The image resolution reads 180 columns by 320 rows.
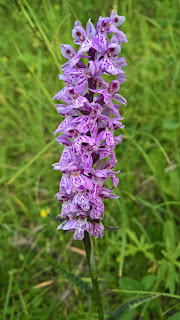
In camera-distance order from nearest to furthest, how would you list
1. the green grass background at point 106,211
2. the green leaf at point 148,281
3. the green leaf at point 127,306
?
the green leaf at point 127,306, the green leaf at point 148,281, the green grass background at point 106,211

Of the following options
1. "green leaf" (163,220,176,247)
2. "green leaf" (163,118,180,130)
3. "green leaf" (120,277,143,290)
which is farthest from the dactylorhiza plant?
"green leaf" (163,118,180,130)

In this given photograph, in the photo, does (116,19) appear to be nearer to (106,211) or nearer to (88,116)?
(88,116)

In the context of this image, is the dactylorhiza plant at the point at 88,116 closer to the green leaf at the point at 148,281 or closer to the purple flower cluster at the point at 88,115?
the purple flower cluster at the point at 88,115

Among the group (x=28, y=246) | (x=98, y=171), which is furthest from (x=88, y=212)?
(x=28, y=246)

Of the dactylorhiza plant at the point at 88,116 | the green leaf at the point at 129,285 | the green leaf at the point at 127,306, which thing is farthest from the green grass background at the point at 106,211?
the dactylorhiza plant at the point at 88,116

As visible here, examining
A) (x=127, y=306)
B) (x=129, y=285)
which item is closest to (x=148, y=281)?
(x=129, y=285)

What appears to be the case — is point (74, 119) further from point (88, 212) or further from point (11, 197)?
point (11, 197)
